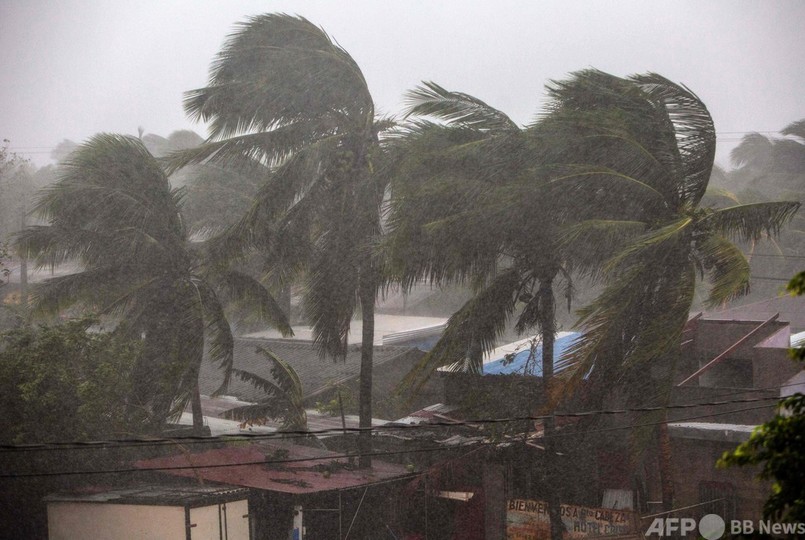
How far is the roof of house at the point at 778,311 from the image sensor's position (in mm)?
15539

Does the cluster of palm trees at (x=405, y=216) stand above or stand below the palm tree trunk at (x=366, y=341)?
above

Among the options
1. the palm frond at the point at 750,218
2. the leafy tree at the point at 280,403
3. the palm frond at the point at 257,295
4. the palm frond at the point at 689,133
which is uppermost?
the palm frond at the point at 689,133

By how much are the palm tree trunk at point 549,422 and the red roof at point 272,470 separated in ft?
6.15

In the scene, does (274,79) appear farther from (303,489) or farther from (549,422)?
(549,422)

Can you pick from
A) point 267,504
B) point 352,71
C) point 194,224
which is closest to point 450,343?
point 267,504

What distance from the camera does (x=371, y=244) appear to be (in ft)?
33.8

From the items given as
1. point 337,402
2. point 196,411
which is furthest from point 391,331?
point 196,411

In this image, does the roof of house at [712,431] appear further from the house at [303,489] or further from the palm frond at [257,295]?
the palm frond at [257,295]

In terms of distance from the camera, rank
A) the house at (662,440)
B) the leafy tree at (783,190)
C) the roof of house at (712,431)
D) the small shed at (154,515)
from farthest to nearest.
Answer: the leafy tree at (783,190)
the house at (662,440)
the roof of house at (712,431)
the small shed at (154,515)

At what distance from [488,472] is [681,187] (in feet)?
14.8

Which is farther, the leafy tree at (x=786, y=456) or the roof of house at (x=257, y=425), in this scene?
the roof of house at (x=257, y=425)

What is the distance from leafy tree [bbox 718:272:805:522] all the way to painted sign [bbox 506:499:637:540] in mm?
5826

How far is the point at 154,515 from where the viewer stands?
793cm
